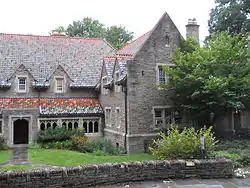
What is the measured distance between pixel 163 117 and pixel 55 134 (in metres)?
9.25

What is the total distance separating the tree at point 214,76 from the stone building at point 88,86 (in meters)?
2.12

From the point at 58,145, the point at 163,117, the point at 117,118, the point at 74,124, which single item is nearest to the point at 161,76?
the point at 163,117

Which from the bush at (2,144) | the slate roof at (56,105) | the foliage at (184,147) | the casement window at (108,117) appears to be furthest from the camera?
the casement window at (108,117)

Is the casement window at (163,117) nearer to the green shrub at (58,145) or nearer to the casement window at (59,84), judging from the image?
the green shrub at (58,145)

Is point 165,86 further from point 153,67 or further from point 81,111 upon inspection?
point 81,111

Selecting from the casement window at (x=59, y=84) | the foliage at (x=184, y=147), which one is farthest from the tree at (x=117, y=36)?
the foliage at (x=184, y=147)

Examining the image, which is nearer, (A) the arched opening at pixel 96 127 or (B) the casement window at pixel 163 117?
(B) the casement window at pixel 163 117

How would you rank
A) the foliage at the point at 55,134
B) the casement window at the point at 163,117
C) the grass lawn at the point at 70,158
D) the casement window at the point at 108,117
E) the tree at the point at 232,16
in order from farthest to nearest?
the tree at the point at 232,16 < the casement window at the point at 108,117 < the foliage at the point at 55,134 < the casement window at the point at 163,117 < the grass lawn at the point at 70,158

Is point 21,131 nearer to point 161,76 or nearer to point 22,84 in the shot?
point 22,84

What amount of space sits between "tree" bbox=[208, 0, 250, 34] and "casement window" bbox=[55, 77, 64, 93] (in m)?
27.2

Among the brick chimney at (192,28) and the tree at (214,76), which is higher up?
the brick chimney at (192,28)

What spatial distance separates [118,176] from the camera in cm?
1245

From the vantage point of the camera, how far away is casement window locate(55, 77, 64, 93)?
1106 inches

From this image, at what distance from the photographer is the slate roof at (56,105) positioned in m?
25.3
